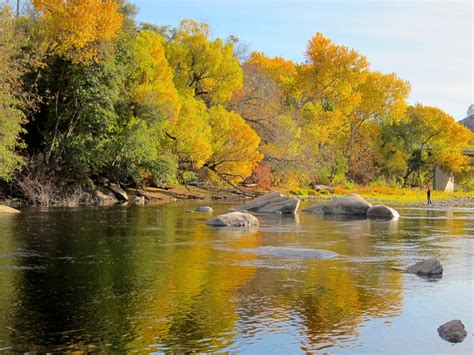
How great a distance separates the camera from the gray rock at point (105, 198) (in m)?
43.9

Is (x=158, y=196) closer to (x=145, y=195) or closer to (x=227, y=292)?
(x=145, y=195)

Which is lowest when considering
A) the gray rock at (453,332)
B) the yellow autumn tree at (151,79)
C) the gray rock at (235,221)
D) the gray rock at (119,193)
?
the gray rock at (453,332)

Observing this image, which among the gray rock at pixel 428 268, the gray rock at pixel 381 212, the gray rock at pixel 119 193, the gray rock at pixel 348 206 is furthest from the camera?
the gray rock at pixel 119 193

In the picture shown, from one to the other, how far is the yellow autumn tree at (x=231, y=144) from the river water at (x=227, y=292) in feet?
92.8

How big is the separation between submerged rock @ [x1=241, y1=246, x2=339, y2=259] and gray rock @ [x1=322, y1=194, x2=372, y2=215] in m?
17.6

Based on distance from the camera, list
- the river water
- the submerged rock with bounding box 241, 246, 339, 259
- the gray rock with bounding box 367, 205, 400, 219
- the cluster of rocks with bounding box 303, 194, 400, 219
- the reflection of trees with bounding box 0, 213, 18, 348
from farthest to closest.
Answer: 1. the cluster of rocks with bounding box 303, 194, 400, 219
2. the gray rock with bounding box 367, 205, 400, 219
3. the submerged rock with bounding box 241, 246, 339, 259
4. the reflection of trees with bounding box 0, 213, 18, 348
5. the river water

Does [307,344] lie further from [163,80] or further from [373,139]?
[373,139]

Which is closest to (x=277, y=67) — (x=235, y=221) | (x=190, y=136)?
(x=190, y=136)

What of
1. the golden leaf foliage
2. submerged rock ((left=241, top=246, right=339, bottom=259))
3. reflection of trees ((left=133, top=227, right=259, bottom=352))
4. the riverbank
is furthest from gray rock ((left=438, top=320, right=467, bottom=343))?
the golden leaf foliage

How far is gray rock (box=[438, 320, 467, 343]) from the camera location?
989 cm

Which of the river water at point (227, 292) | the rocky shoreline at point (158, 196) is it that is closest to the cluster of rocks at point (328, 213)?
the river water at point (227, 292)

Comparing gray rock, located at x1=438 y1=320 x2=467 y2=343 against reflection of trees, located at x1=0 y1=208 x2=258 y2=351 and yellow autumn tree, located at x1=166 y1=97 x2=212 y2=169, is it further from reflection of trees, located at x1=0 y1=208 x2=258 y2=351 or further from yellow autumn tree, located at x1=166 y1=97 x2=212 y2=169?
yellow autumn tree, located at x1=166 y1=97 x2=212 y2=169

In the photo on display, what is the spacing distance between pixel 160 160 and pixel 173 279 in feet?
104

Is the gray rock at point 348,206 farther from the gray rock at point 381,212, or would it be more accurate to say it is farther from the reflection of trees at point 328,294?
the reflection of trees at point 328,294
